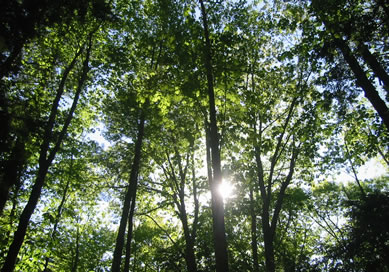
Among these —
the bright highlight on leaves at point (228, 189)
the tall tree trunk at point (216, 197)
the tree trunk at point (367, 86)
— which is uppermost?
the tree trunk at point (367, 86)

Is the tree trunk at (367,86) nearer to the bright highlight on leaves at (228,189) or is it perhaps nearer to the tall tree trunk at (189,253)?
the bright highlight on leaves at (228,189)

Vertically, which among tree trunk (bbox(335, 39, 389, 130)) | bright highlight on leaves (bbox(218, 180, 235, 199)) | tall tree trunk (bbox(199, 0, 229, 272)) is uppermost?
tree trunk (bbox(335, 39, 389, 130))

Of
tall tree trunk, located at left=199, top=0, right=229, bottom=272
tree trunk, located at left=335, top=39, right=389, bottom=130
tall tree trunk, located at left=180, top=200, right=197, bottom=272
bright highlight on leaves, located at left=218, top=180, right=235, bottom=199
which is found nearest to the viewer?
tall tree trunk, located at left=199, top=0, right=229, bottom=272

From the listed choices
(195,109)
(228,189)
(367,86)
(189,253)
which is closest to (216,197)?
(195,109)

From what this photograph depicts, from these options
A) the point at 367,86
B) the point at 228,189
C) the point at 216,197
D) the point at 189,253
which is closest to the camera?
the point at 216,197

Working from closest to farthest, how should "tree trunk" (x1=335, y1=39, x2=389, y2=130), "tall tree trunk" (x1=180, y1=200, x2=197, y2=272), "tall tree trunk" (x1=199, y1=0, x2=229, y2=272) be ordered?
"tall tree trunk" (x1=199, y1=0, x2=229, y2=272)
"tree trunk" (x1=335, y1=39, x2=389, y2=130)
"tall tree trunk" (x1=180, y1=200, x2=197, y2=272)

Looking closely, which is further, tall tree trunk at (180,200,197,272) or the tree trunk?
tall tree trunk at (180,200,197,272)

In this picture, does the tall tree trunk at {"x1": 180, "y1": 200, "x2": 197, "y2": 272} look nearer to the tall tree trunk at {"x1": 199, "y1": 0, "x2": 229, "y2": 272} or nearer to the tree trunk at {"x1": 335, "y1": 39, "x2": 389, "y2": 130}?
the tall tree trunk at {"x1": 199, "y1": 0, "x2": 229, "y2": 272}

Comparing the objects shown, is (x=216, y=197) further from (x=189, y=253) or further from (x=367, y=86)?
(x=189, y=253)

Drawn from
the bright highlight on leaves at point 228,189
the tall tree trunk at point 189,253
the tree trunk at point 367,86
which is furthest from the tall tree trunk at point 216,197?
the tall tree trunk at point 189,253

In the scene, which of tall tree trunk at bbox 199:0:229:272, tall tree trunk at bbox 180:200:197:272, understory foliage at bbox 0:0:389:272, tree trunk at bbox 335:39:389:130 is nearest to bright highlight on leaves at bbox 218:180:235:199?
understory foliage at bbox 0:0:389:272

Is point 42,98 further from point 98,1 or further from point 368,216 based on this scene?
point 368,216

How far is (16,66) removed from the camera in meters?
6.08

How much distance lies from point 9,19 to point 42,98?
870 cm
